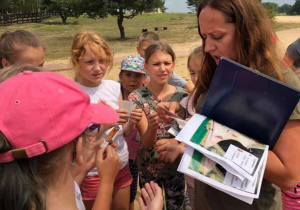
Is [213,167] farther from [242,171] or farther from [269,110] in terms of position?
[269,110]

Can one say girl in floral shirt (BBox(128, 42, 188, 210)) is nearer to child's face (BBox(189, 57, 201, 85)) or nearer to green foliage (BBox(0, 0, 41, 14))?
child's face (BBox(189, 57, 201, 85))

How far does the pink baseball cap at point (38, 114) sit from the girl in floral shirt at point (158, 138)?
1.51 m

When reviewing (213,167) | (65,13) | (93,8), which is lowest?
(65,13)

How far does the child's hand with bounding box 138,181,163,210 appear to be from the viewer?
1505mm

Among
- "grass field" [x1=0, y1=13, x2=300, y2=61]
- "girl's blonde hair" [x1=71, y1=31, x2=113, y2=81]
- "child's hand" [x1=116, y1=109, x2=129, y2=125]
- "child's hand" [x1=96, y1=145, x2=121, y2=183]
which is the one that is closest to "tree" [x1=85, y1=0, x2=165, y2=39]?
"grass field" [x1=0, y1=13, x2=300, y2=61]

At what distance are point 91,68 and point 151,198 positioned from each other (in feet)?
5.13

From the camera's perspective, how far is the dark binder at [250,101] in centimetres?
134

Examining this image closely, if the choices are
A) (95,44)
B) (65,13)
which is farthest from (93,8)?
(95,44)

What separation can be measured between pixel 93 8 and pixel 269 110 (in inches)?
1150

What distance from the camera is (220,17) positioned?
1.59 metres

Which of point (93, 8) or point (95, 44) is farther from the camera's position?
point (93, 8)

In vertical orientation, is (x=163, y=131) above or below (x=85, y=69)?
below

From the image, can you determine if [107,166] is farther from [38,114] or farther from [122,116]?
[122,116]

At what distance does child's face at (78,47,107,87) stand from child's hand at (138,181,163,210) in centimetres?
145
